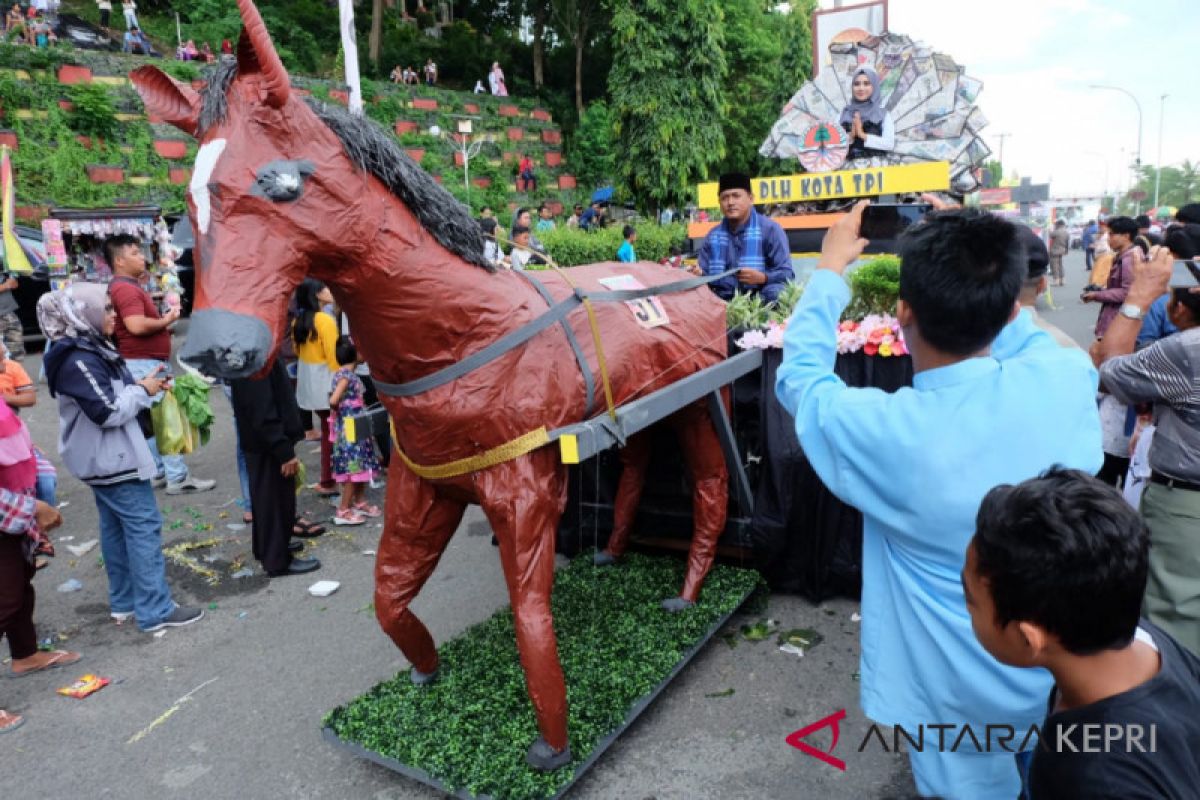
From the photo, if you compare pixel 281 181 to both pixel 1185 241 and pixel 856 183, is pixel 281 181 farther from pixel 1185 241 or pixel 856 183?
pixel 856 183

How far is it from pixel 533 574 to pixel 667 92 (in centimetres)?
1697

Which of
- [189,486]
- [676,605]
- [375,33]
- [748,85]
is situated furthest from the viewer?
[748,85]

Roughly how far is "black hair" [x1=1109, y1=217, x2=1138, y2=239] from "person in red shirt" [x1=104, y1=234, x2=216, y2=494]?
26.1 feet

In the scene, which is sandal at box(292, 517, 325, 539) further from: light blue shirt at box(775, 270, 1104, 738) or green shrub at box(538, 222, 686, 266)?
green shrub at box(538, 222, 686, 266)

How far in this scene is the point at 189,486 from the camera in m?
6.22

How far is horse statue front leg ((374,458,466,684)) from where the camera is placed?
2648 millimetres

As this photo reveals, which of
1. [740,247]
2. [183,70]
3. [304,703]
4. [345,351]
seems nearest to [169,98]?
[304,703]

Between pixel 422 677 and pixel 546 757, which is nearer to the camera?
pixel 546 757

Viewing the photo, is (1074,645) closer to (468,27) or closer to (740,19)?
(740,19)

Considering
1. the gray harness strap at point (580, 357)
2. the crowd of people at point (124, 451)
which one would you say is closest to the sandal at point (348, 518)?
the crowd of people at point (124, 451)

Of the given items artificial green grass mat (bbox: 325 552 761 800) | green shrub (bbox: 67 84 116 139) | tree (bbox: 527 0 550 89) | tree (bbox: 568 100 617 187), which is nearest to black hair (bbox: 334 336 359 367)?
artificial green grass mat (bbox: 325 552 761 800)

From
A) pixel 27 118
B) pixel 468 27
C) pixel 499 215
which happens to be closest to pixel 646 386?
pixel 27 118

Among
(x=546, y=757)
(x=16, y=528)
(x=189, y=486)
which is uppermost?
(x=16, y=528)

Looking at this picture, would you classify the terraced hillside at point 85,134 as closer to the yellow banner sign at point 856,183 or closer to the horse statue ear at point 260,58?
the yellow banner sign at point 856,183
